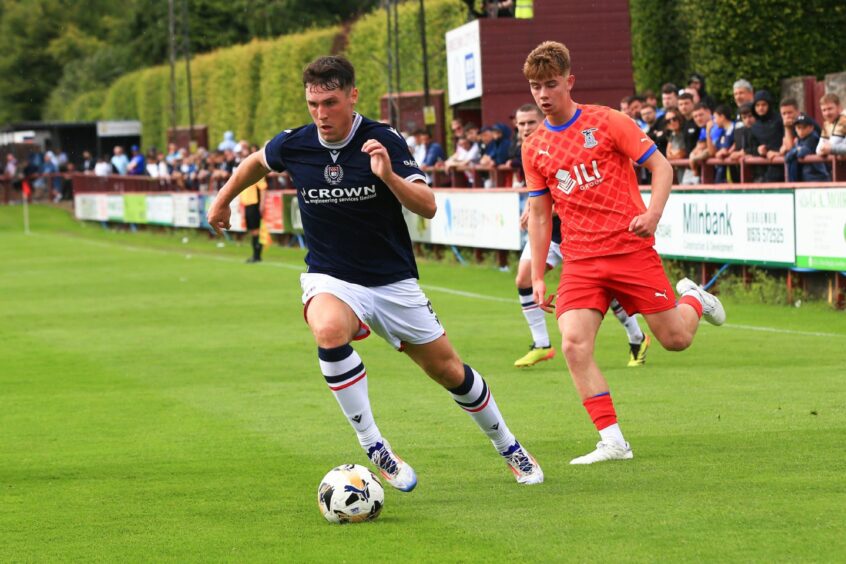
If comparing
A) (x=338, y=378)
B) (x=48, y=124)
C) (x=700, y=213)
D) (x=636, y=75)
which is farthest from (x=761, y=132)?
(x=48, y=124)

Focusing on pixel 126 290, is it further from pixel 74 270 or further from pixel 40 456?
pixel 40 456

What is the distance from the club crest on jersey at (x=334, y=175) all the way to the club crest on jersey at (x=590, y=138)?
1.52 m

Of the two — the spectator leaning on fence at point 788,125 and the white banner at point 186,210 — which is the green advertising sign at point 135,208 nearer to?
the white banner at point 186,210

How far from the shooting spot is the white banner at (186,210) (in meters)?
42.8

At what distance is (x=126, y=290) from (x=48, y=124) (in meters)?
51.6

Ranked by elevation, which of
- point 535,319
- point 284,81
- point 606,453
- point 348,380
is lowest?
point 606,453

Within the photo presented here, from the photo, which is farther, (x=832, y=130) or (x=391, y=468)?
(x=832, y=130)

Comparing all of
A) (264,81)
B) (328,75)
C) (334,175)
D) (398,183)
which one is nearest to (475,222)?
(334,175)

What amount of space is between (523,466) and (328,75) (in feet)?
7.13

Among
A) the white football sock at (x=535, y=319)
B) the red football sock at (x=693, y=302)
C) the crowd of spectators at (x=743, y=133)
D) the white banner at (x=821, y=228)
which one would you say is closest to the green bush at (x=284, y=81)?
the crowd of spectators at (x=743, y=133)

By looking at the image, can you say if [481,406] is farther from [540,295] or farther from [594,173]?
[594,173]

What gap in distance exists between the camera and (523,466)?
7.78m

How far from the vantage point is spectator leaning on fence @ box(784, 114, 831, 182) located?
56.0 ft

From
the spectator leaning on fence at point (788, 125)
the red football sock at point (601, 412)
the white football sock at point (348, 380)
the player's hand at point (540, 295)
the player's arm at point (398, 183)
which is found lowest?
the red football sock at point (601, 412)
